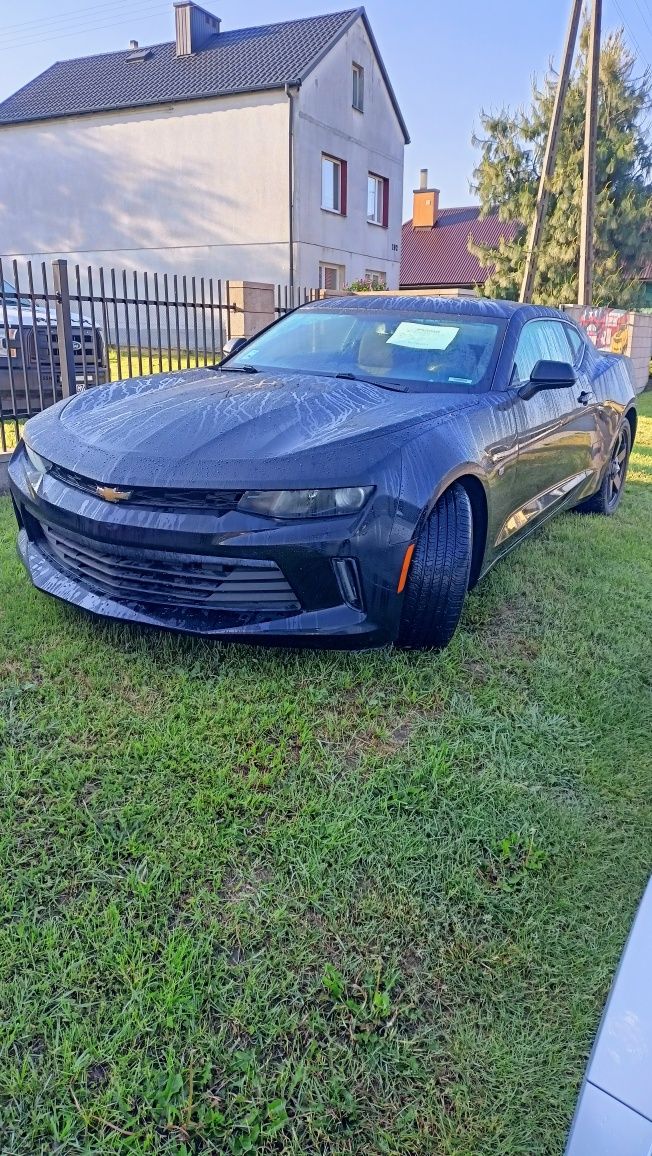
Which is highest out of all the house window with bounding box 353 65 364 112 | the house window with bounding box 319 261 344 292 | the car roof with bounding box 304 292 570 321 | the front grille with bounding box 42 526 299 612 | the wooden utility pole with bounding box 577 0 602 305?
the house window with bounding box 353 65 364 112

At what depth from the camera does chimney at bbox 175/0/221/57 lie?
21891 millimetres

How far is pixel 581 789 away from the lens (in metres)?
2.53

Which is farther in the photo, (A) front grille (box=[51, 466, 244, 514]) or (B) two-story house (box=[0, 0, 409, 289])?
(B) two-story house (box=[0, 0, 409, 289])

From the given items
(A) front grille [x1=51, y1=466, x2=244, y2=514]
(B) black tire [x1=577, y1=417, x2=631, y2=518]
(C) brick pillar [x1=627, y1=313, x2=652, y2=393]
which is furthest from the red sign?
(A) front grille [x1=51, y1=466, x2=244, y2=514]

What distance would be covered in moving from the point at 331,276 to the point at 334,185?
7.72 ft

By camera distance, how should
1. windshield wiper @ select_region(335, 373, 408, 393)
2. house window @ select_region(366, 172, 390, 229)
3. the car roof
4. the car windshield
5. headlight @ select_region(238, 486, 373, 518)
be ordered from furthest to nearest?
house window @ select_region(366, 172, 390, 229), the car roof, the car windshield, windshield wiper @ select_region(335, 373, 408, 393), headlight @ select_region(238, 486, 373, 518)

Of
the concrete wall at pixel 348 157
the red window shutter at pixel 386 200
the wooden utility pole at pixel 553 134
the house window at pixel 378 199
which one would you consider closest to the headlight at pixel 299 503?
the wooden utility pole at pixel 553 134

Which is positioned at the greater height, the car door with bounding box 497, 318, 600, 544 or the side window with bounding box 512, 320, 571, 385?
the side window with bounding box 512, 320, 571, 385

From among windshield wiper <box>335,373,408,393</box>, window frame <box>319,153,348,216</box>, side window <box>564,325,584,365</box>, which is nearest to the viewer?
windshield wiper <box>335,373,408,393</box>

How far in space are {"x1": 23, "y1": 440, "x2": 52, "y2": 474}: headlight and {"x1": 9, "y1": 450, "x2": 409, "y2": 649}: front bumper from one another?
34cm

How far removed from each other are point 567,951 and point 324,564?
1.31 m

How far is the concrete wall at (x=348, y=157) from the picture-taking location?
19.0 metres

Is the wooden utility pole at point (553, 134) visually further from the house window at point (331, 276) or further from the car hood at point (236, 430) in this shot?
the car hood at point (236, 430)

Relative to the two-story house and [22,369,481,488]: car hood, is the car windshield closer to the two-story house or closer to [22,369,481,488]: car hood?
[22,369,481,488]: car hood
